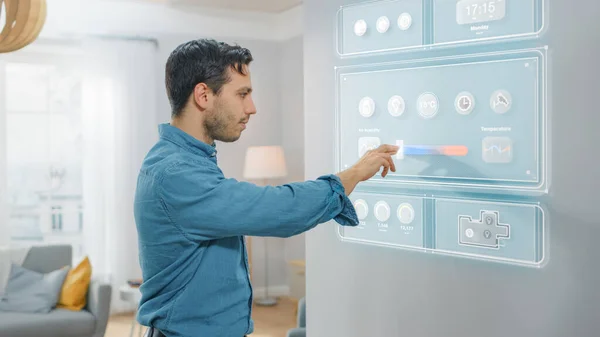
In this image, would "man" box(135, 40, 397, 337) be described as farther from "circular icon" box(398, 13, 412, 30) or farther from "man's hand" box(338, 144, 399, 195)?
"circular icon" box(398, 13, 412, 30)

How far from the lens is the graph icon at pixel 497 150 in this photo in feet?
6.23

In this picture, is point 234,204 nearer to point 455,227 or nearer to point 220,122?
point 220,122

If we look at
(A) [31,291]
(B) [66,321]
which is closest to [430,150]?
(B) [66,321]

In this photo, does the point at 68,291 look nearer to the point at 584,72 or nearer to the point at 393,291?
the point at 393,291

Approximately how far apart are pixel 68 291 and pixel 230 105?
3.78 m

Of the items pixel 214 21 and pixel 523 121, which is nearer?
pixel 523 121

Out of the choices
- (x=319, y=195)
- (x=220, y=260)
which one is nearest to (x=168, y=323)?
(x=220, y=260)

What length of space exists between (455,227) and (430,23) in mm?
563

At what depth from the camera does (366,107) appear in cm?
229

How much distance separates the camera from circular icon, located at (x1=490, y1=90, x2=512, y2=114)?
1.89 m

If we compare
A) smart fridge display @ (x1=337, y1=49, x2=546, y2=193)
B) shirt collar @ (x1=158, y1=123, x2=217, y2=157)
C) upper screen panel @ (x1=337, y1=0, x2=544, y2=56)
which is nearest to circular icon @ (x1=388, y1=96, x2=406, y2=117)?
smart fridge display @ (x1=337, y1=49, x2=546, y2=193)

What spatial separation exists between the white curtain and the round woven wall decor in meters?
3.53

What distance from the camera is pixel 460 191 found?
203cm

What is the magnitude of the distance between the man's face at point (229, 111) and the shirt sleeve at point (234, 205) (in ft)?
0.41
